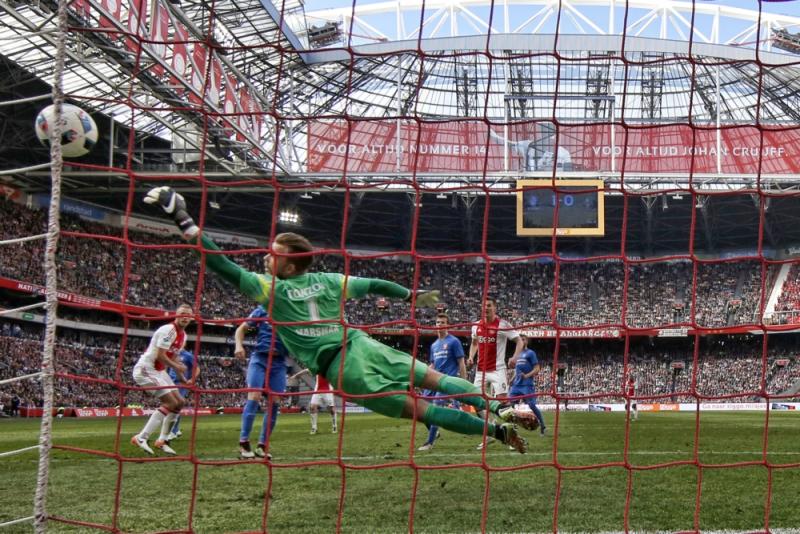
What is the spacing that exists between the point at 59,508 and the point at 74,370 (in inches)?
1003

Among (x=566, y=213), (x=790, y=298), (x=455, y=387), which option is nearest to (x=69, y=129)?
(x=455, y=387)

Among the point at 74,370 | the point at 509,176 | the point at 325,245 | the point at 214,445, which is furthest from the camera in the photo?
the point at 325,245

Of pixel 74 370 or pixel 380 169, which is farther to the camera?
pixel 74 370

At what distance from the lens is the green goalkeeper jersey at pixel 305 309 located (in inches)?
196

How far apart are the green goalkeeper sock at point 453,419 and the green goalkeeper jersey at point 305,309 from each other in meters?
0.74

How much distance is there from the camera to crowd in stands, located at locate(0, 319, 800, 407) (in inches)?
1133

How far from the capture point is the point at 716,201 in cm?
3728

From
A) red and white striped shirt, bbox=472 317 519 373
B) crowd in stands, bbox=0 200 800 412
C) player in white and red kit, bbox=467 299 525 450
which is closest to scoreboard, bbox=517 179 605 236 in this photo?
crowd in stands, bbox=0 200 800 412

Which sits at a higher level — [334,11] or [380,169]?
[334,11]

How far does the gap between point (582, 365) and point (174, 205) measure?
34559 mm

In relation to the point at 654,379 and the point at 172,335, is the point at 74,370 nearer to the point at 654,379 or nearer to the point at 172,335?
the point at 172,335

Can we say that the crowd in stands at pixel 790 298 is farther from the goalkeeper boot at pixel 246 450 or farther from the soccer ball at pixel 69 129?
the soccer ball at pixel 69 129

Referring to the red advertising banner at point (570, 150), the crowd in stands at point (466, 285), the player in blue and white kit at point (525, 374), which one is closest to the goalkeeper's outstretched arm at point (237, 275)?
the player in blue and white kit at point (525, 374)

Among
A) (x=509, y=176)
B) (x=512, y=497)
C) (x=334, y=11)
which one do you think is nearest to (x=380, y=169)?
(x=509, y=176)
